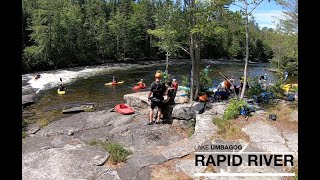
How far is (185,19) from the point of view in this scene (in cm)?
1329

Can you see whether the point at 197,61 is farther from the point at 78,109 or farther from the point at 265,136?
the point at 78,109

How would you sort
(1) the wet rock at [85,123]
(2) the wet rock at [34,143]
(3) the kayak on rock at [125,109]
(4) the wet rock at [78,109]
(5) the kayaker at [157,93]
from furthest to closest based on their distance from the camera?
(4) the wet rock at [78,109], (3) the kayak on rock at [125,109], (1) the wet rock at [85,123], (5) the kayaker at [157,93], (2) the wet rock at [34,143]

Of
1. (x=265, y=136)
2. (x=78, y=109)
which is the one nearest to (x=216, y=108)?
(x=265, y=136)

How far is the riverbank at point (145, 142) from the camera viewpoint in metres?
7.80

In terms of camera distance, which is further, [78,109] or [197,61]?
[78,109]

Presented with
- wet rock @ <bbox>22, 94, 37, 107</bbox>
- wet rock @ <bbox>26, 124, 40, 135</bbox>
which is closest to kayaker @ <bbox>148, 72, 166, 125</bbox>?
wet rock @ <bbox>26, 124, 40, 135</bbox>

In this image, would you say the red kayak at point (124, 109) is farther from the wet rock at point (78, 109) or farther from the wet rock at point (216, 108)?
the wet rock at point (216, 108)

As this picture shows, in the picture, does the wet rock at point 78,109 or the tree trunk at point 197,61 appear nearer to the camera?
the tree trunk at point 197,61

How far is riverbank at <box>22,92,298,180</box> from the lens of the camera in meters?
7.80

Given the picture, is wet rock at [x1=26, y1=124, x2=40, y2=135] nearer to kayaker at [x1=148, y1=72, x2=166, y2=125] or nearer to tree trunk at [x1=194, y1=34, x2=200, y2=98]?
kayaker at [x1=148, y1=72, x2=166, y2=125]

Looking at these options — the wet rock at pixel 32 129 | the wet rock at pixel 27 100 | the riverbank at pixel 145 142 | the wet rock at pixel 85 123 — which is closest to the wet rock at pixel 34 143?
the riverbank at pixel 145 142

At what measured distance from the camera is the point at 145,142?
10.8 m

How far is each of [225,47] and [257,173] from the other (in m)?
78.1
